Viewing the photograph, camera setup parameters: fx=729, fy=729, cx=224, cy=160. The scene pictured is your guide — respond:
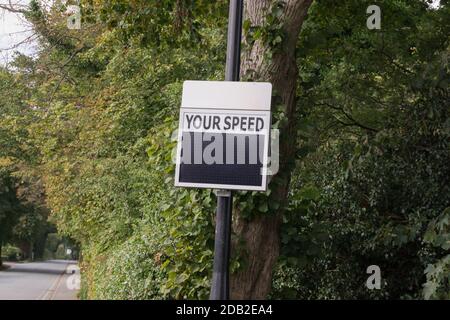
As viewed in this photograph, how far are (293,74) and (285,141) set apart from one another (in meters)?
0.78

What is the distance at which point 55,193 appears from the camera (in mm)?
23125

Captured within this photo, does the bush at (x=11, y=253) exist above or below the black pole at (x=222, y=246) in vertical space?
below

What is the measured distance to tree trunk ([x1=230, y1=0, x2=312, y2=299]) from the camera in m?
7.55

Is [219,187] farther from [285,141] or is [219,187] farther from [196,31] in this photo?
[196,31]

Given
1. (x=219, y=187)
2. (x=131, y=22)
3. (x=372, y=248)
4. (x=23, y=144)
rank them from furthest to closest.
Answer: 1. (x=23, y=144)
2. (x=131, y=22)
3. (x=372, y=248)
4. (x=219, y=187)

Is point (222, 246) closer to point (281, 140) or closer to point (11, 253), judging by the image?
point (281, 140)

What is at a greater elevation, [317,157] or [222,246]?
[317,157]

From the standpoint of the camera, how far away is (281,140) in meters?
7.81

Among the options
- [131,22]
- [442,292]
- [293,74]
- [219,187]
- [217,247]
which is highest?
[131,22]

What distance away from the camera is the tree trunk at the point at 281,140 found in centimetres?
755

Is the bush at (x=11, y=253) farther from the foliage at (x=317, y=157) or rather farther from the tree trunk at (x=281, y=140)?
the tree trunk at (x=281, y=140)

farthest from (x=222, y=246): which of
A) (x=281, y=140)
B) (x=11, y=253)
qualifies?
(x=11, y=253)

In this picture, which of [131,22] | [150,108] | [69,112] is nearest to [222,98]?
[131,22]

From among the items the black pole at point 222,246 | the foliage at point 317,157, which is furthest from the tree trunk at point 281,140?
the black pole at point 222,246
